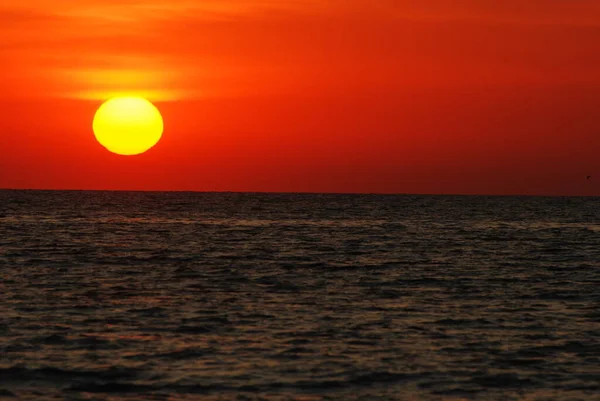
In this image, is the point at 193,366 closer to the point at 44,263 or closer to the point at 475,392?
the point at 475,392

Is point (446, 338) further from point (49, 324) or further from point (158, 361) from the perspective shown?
point (49, 324)

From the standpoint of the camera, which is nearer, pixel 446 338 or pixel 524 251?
pixel 446 338

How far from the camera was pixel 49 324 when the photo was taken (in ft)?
101

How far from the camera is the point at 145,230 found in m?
96.6

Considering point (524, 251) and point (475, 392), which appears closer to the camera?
point (475, 392)

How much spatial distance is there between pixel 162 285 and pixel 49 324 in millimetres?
11753

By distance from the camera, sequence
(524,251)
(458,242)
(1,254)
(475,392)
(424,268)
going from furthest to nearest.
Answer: (458,242), (524,251), (1,254), (424,268), (475,392)

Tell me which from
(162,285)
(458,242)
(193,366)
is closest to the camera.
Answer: (193,366)

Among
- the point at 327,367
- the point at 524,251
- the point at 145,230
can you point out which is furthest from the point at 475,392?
the point at 145,230

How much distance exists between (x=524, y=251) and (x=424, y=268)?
18.1 m

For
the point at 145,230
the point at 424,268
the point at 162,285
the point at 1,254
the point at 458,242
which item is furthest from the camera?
the point at 145,230

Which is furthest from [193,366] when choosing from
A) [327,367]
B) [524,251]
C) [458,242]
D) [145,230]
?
[145,230]

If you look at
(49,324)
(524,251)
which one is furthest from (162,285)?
(524,251)

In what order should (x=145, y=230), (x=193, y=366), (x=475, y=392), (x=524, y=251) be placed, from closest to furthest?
(x=475, y=392) < (x=193, y=366) < (x=524, y=251) < (x=145, y=230)
